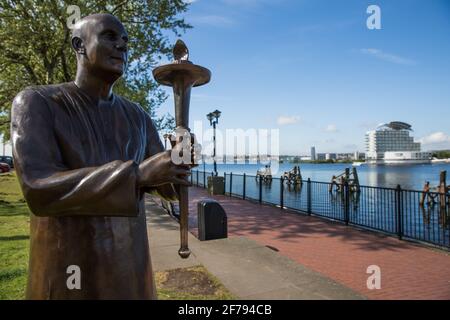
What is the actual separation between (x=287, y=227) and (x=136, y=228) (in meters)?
9.21

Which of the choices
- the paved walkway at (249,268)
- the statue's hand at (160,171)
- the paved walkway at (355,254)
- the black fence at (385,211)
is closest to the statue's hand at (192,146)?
the statue's hand at (160,171)

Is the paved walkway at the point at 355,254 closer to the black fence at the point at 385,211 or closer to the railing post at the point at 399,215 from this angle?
the railing post at the point at 399,215

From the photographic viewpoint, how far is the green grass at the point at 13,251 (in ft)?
17.1

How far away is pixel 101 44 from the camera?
185 centimetres

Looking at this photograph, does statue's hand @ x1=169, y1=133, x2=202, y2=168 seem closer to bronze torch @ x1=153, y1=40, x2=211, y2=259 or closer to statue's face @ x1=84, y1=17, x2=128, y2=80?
bronze torch @ x1=153, y1=40, x2=211, y2=259

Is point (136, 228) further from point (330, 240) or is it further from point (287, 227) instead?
point (287, 227)

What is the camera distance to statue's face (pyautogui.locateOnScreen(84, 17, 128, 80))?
6.08 ft

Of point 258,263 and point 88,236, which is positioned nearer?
point 88,236

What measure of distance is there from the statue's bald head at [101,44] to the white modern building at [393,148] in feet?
468

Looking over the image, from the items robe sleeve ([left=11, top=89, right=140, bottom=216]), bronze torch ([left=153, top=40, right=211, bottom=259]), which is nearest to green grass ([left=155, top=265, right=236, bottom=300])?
bronze torch ([left=153, top=40, right=211, bottom=259])

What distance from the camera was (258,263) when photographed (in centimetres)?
602

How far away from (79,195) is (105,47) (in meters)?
0.87

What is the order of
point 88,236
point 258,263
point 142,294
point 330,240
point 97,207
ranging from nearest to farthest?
point 97,207, point 88,236, point 142,294, point 258,263, point 330,240
